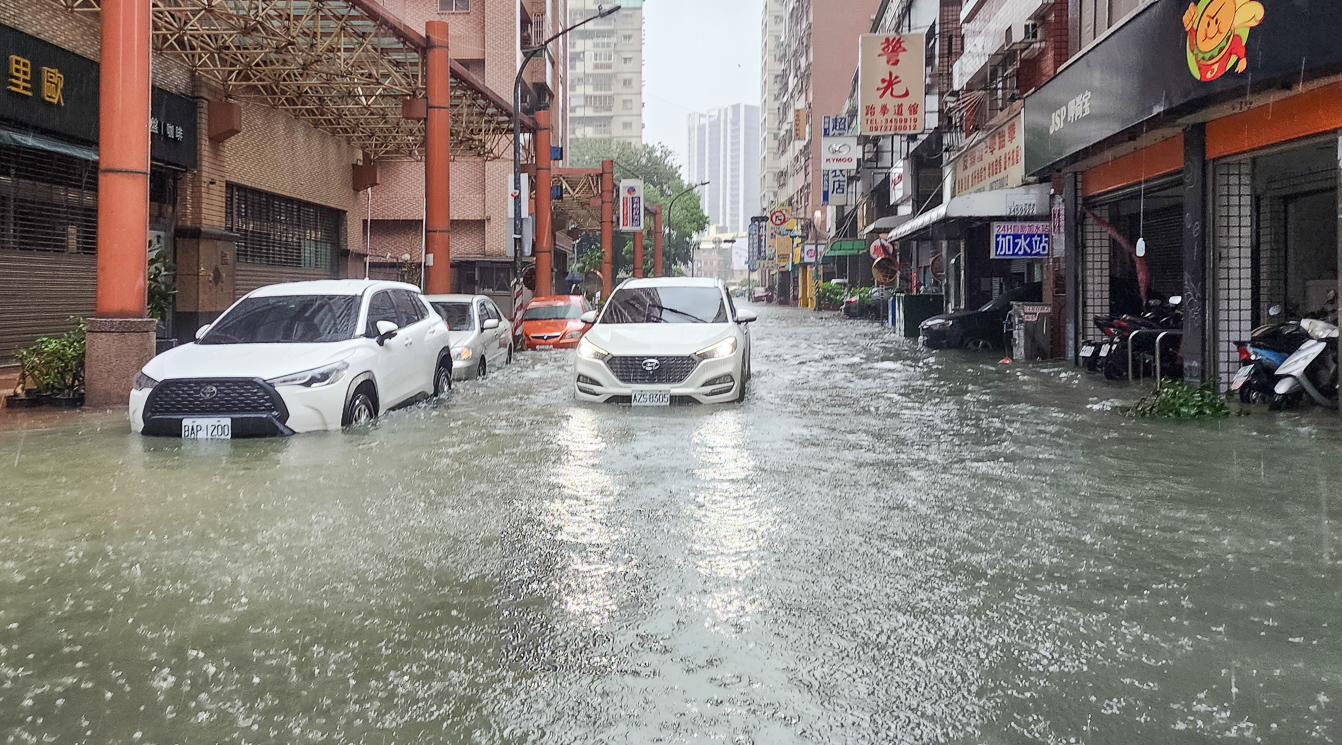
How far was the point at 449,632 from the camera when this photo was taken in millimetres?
A: 4641

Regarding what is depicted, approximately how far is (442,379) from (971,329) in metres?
14.4

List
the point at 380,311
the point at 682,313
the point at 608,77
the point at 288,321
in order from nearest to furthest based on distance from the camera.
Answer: the point at 288,321 → the point at 380,311 → the point at 682,313 → the point at 608,77

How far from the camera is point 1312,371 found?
12516 mm

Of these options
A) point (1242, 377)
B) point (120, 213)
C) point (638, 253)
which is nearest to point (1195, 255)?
point (1242, 377)

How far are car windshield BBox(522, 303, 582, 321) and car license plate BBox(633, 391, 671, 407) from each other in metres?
14.7

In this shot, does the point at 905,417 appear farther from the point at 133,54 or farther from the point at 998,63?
the point at 998,63

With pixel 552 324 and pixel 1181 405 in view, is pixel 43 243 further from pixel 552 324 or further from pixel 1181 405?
pixel 1181 405

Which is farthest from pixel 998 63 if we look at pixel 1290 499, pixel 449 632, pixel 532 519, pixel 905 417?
pixel 449 632

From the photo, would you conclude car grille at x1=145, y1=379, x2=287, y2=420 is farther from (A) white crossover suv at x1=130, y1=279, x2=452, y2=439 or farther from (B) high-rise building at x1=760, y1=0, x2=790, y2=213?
(B) high-rise building at x1=760, y1=0, x2=790, y2=213

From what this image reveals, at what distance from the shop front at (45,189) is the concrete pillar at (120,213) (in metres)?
3.21

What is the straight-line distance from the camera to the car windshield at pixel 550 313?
27.7 metres

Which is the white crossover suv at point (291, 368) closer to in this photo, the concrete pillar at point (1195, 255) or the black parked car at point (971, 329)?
the concrete pillar at point (1195, 255)

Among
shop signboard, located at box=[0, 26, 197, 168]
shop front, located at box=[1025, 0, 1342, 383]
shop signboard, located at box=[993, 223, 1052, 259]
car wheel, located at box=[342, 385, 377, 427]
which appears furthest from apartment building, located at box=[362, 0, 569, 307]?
car wheel, located at box=[342, 385, 377, 427]

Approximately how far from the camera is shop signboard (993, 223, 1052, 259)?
2191 cm
